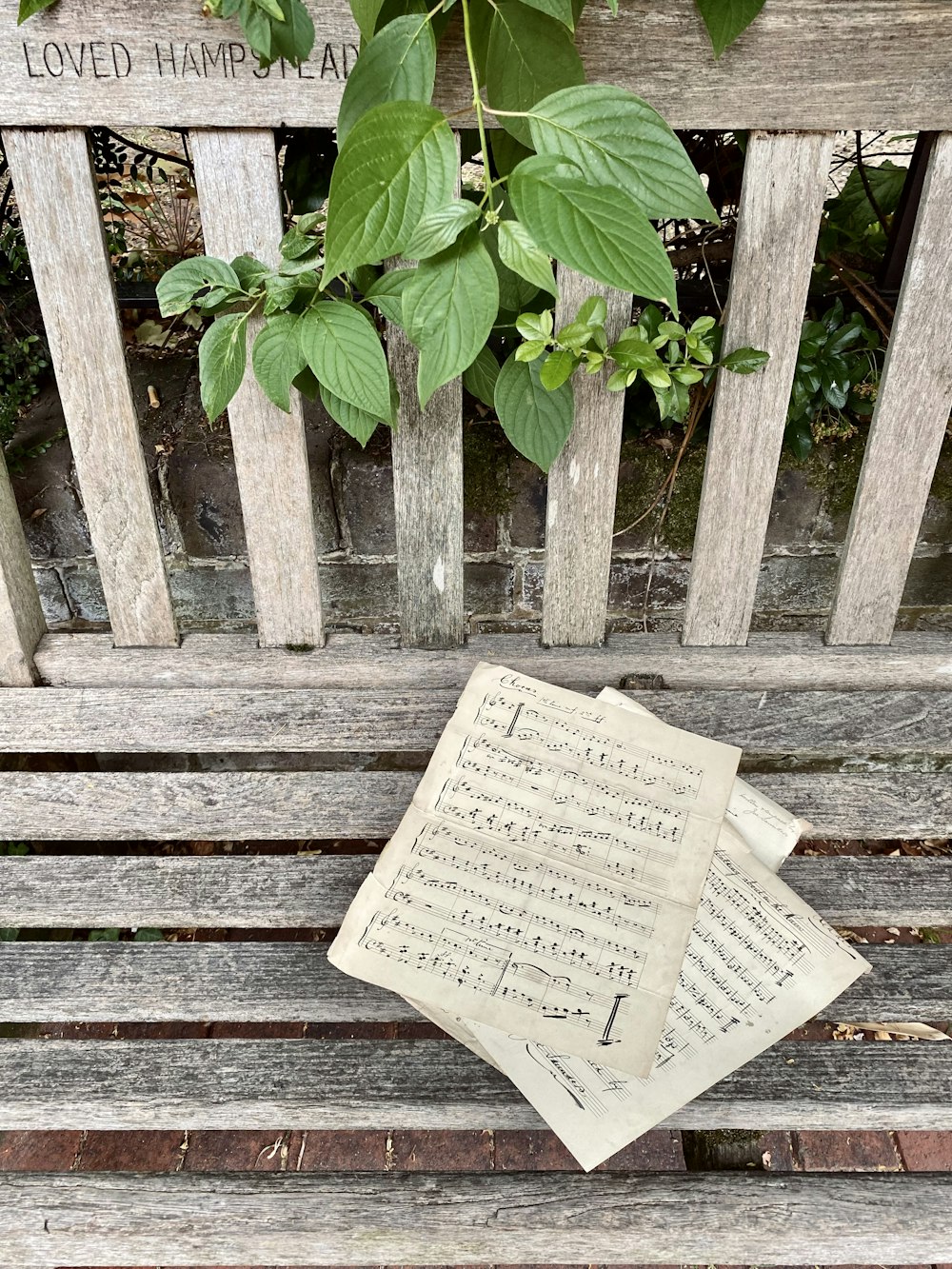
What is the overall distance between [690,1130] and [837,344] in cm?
115

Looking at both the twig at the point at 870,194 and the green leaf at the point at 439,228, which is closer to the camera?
the green leaf at the point at 439,228

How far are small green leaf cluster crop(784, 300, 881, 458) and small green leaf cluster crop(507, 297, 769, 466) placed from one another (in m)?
0.43

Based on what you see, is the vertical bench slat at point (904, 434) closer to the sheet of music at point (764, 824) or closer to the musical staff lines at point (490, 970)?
the sheet of music at point (764, 824)

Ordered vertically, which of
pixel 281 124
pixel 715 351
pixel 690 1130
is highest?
pixel 281 124

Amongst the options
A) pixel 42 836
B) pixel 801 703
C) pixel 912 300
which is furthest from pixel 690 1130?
Answer: pixel 912 300

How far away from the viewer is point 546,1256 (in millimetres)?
979

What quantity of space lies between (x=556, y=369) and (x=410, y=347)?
Answer: 0.60 ft

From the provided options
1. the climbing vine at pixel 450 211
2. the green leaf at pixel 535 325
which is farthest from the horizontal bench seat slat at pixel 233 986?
the green leaf at pixel 535 325

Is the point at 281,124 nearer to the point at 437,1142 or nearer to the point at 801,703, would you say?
the point at 801,703

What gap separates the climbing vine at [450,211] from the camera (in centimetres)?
87

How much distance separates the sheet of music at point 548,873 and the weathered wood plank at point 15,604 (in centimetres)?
59

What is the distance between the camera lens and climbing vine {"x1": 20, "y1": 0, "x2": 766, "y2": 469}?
870mm

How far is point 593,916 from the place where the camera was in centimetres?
103

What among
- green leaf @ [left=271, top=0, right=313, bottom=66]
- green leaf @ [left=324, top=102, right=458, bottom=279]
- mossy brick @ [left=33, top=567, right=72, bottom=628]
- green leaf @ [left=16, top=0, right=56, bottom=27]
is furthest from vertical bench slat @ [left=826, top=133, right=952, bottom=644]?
mossy brick @ [left=33, top=567, right=72, bottom=628]
